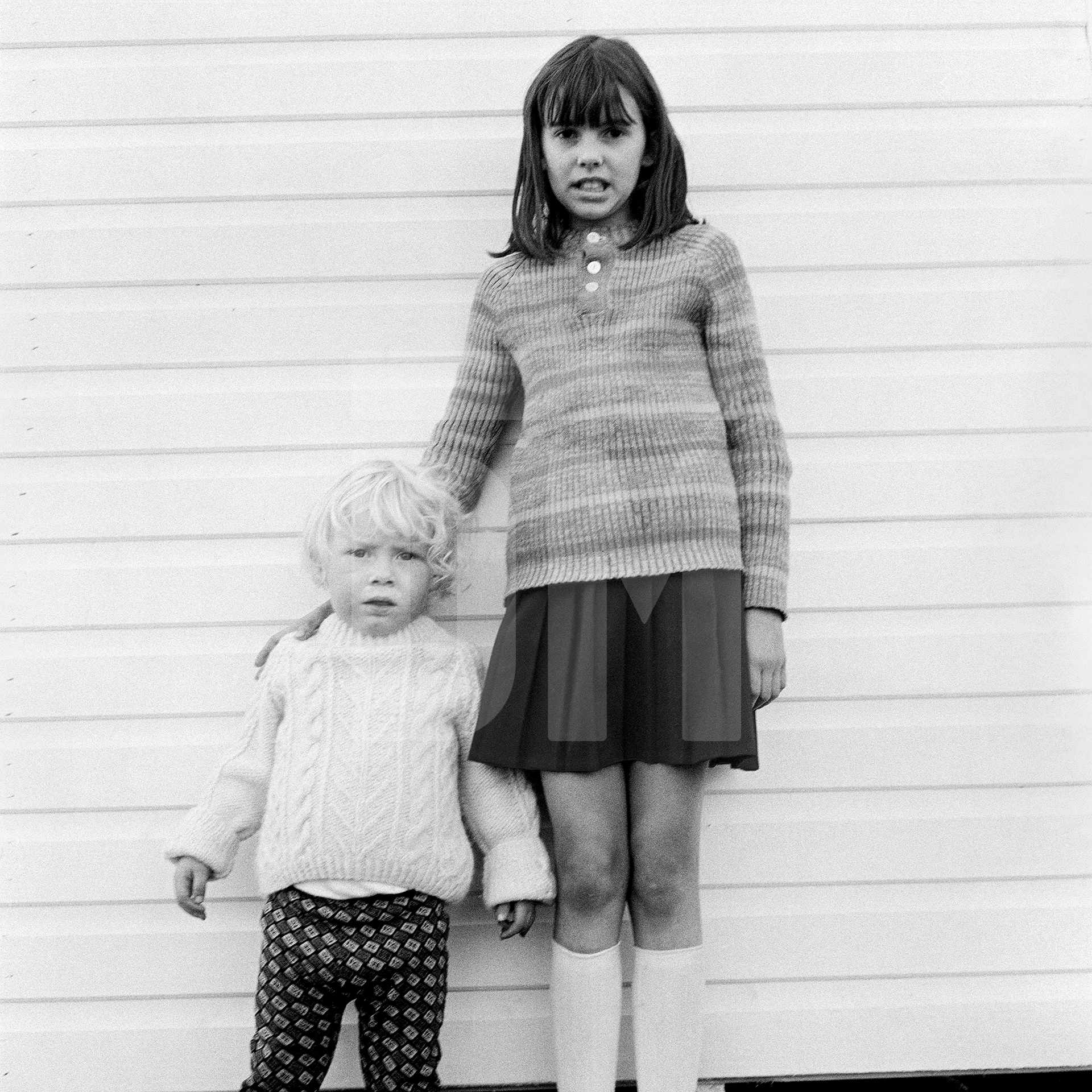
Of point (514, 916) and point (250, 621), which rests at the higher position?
point (250, 621)

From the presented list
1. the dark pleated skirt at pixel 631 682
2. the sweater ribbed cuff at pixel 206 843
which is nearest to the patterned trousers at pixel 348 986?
the sweater ribbed cuff at pixel 206 843

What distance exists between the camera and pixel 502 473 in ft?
5.58

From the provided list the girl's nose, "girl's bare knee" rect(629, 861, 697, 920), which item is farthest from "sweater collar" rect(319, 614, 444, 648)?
the girl's nose

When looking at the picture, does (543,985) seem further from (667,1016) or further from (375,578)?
(375,578)

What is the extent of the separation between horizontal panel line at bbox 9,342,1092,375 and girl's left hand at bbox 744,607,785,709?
0.49 meters

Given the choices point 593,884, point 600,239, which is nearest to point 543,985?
point 593,884

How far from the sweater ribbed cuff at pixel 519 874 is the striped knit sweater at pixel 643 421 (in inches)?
14.0

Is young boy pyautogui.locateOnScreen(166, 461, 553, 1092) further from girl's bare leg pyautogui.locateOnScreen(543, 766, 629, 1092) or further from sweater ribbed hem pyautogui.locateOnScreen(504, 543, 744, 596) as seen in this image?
sweater ribbed hem pyautogui.locateOnScreen(504, 543, 744, 596)

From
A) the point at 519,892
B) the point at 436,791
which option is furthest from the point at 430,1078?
the point at 436,791

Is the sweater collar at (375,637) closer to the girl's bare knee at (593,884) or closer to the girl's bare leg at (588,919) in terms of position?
the girl's bare leg at (588,919)

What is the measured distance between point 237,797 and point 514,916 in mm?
418

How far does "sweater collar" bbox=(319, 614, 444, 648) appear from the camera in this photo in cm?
147

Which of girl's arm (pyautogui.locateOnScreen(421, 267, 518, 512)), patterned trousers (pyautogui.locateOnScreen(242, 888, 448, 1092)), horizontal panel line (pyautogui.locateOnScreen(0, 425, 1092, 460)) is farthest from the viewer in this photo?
horizontal panel line (pyautogui.locateOnScreen(0, 425, 1092, 460))

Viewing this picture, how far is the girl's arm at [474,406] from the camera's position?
161cm
